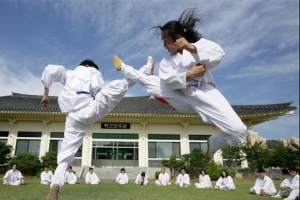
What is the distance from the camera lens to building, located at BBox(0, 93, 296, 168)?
17250 mm

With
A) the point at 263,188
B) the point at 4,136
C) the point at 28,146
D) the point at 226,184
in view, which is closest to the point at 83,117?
the point at 263,188

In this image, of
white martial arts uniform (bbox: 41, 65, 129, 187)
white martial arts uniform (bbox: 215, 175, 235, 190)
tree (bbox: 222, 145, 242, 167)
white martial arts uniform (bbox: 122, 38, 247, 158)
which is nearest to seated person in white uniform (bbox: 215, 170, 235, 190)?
white martial arts uniform (bbox: 215, 175, 235, 190)

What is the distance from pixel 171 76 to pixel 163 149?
50.8 feet

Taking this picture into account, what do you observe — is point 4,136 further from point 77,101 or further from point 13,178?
point 77,101

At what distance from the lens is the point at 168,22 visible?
3.45 m

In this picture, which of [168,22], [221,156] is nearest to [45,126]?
[221,156]

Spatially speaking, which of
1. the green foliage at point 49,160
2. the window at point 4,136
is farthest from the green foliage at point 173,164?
the window at point 4,136

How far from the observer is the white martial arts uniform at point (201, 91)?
3.02 meters

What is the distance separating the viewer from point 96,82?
407 cm

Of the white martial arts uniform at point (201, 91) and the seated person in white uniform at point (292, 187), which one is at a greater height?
the white martial arts uniform at point (201, 91)

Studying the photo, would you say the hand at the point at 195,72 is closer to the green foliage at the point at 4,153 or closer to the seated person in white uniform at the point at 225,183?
the seated person in white uniform at the point at 225,183

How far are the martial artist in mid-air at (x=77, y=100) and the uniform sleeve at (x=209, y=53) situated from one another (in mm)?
1023

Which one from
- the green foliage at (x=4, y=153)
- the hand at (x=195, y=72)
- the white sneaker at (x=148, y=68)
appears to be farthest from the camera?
the green foliage at (x=4, y=153)

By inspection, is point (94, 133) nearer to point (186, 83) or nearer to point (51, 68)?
point (51, 68)
